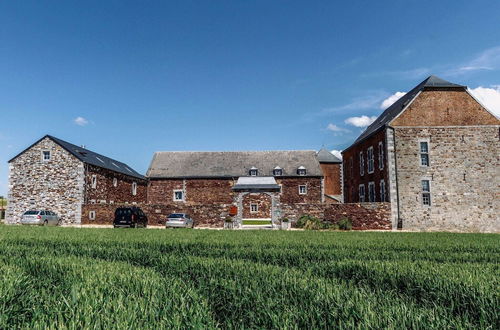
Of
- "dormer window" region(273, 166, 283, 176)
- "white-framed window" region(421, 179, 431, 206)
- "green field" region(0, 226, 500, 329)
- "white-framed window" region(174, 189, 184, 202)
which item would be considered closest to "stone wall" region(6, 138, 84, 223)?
"white-framed window" region(174, 189, 184, 202)

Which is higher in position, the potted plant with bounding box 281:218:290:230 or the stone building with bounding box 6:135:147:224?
the stone building with bounding box 6:135:147:224

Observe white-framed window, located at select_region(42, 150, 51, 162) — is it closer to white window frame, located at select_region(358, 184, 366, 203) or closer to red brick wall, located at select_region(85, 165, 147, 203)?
red brick wall, located at select_region(85, 165, 147, 203)

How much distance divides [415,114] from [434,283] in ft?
79.7

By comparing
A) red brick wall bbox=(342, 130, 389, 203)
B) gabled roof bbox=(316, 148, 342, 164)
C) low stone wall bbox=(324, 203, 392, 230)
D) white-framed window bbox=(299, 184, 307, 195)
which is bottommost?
low stone wall bbox=(324, 203, 392, 230)

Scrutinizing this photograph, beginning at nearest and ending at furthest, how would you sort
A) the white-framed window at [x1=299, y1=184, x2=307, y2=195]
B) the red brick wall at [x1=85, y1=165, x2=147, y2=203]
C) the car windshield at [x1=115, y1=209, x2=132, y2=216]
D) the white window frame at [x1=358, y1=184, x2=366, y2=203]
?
the car windshield at [x1=115, y1=209, x2=132, y2=216], the red brick wall at [x1=85, y1=165, x2=147, y2=203], the white window frame at [x1=358, y1=184, x2=366, y2=203], the white-framed window at [x1=299, y1=184, x2=307, y2=195]

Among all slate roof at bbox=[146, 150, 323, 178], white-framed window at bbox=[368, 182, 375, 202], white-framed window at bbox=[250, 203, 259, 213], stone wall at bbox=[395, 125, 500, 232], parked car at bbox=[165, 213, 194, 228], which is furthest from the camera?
slate roof at bbox=[146, 150, 323, 178]

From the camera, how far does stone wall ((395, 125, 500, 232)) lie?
2448 cm

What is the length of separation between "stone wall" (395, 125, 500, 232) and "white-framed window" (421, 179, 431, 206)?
0.22 metres

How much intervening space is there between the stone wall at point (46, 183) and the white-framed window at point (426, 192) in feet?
94.6

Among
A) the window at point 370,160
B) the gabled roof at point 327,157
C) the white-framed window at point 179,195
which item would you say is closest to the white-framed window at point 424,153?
the window at point 370,160

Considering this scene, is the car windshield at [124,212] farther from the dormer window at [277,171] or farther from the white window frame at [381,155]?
the white window frame at [381,155]

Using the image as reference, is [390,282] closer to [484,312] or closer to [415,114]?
[484,312]

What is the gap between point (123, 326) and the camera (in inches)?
103

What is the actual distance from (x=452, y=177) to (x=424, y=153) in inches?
107
